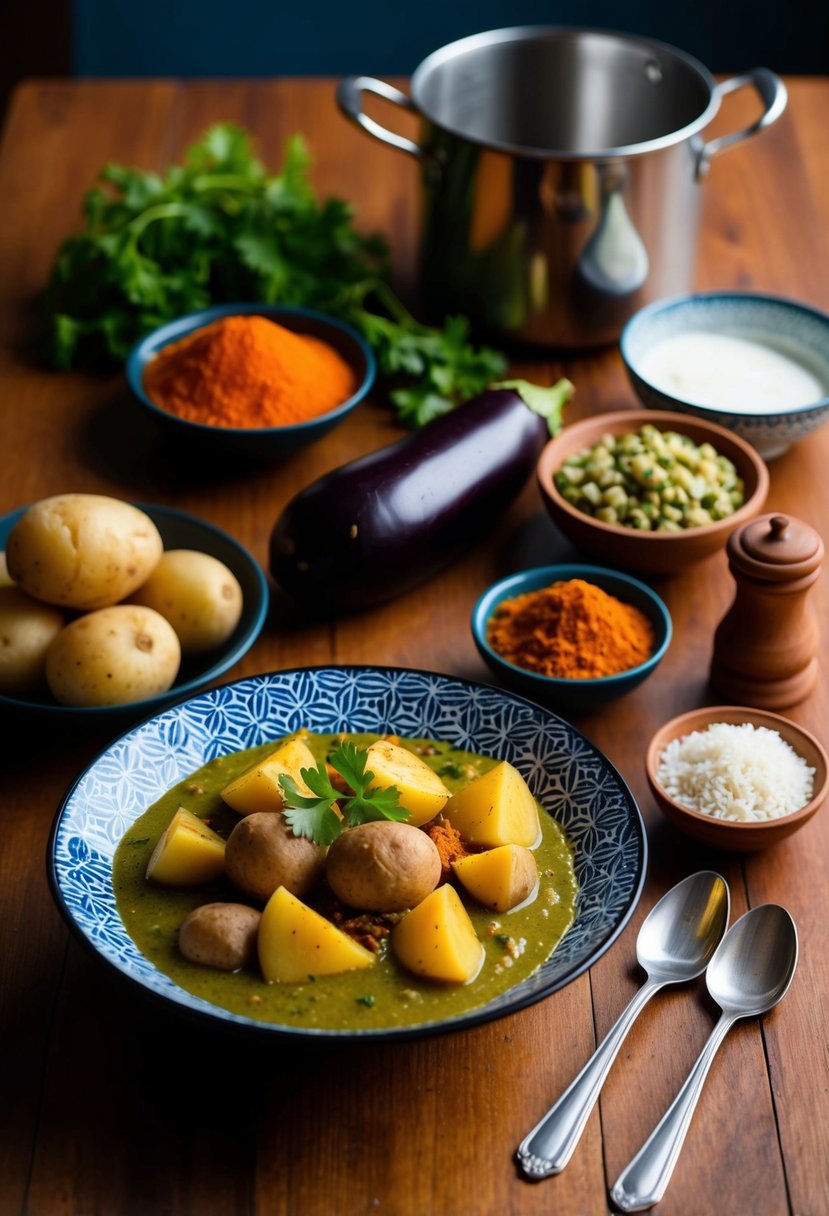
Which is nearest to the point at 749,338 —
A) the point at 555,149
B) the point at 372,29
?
the point at 555,149

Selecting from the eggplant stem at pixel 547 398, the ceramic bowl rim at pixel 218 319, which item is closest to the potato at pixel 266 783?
the ceramic bowl rim at pixel 218 319

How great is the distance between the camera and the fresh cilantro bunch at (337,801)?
45.0 inches

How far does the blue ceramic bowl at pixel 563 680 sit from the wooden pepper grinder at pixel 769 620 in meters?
0.08

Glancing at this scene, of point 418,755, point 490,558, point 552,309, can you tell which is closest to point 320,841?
point 418,755

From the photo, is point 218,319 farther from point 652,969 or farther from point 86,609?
point 652,969

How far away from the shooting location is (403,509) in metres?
1.63

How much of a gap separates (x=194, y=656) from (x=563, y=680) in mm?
428

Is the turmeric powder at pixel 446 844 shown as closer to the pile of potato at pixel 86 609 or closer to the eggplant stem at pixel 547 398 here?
the pile of potato at pixel 86 609

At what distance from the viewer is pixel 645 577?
1.71 metres

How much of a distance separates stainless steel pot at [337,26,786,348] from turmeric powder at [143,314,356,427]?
34cm

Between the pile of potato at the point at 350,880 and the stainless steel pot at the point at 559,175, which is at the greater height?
the stainless steel pot at the point at 559,175

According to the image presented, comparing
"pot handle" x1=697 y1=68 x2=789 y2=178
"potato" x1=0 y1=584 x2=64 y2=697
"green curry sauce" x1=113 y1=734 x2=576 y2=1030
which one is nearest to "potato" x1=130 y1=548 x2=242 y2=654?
"potato" x1=0 y1=584 x2=64 y2=697

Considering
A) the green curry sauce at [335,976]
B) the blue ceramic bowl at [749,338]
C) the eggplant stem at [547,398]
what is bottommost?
the green curry sauce at [335,976]

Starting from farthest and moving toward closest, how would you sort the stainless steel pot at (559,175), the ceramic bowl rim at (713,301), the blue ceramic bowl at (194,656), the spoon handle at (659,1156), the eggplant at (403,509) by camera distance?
the stainless steel pot at (559,175) < the ceramic bowl rim at (713,301) < the eggplant at (403,509) < the blue ceramic bowl at (194,656) < the spoon handle at (659,1156)
